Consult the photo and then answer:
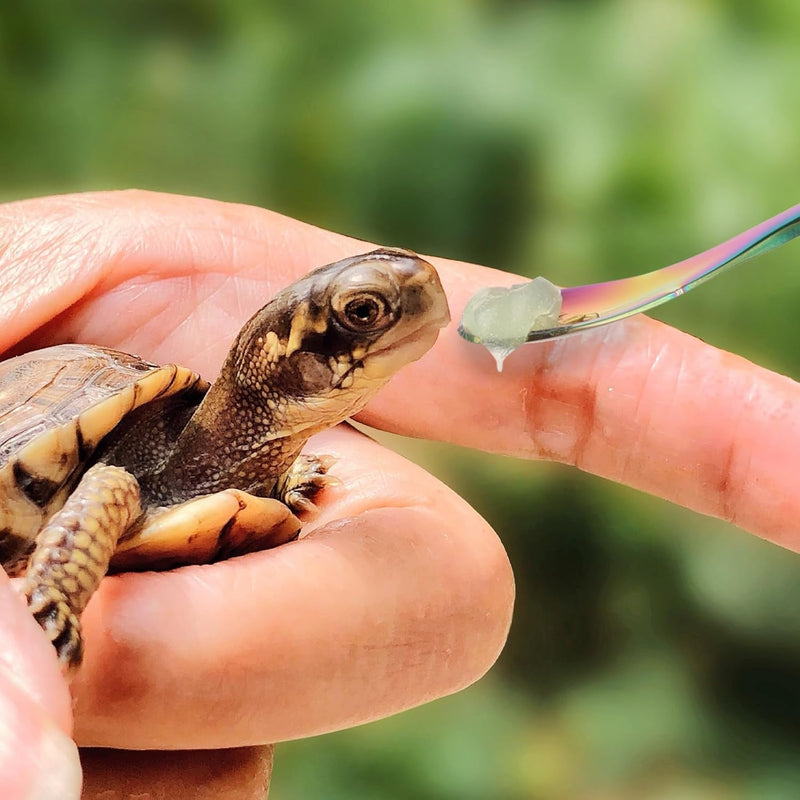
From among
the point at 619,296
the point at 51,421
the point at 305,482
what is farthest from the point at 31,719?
the point at 619,296

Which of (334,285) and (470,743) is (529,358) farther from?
(470,743)

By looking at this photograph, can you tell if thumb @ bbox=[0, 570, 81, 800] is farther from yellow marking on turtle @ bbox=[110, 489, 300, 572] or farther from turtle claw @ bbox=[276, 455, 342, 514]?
turtle claw @ bbox=[276, 455, 342, 514]

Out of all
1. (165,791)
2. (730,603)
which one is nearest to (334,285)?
(165,791)

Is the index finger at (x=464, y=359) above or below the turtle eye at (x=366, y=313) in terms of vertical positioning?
below

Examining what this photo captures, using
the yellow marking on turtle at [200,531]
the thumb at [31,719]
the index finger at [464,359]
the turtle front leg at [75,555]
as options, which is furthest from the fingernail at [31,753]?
the index finger at [464,359]

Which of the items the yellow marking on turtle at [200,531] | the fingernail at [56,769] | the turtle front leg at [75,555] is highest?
the fingernail at [56,769]

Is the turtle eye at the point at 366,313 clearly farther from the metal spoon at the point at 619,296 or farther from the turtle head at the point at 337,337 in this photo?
the metal spoon at the point at 619,296

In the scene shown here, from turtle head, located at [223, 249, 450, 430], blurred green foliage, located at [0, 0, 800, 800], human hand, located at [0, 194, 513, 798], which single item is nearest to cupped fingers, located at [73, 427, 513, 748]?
human hand, located at [0, 194, 513, 798]

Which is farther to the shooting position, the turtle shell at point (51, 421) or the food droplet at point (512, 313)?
the food droplet at point (512, 313)
